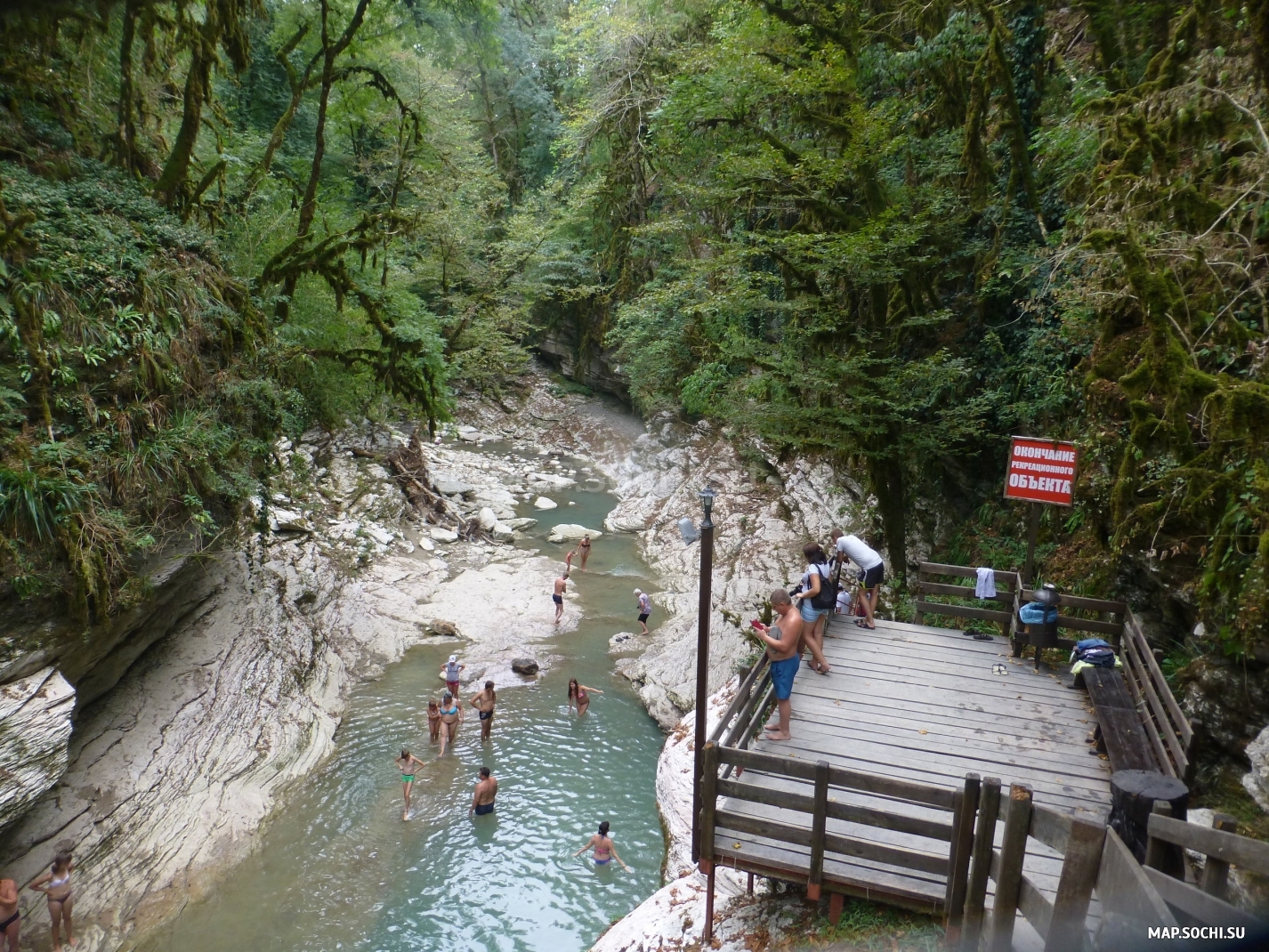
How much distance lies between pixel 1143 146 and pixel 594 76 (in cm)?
2151

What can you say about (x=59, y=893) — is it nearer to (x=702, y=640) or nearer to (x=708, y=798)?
(x=708, y=798)

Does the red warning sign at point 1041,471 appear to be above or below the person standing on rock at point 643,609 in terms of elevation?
above

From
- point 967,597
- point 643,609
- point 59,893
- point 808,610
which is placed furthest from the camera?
point 643,609

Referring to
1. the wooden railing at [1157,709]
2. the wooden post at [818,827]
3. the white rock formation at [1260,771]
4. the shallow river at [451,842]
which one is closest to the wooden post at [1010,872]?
the wooden post at [818,827]

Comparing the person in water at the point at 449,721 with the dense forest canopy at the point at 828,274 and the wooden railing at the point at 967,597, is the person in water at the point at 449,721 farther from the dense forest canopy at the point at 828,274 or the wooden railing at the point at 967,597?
the wooden railing at the point at 967,597

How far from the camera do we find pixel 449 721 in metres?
11.5

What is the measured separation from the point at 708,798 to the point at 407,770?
23.8 ft

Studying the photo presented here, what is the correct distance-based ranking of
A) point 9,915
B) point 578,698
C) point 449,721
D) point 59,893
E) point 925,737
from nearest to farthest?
point 925,737, point 9,915, point 59,893, point 449,721, point 578,698

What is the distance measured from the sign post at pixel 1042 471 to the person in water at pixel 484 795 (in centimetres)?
817

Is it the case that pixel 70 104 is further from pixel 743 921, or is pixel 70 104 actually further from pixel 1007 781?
pixel 1007 781

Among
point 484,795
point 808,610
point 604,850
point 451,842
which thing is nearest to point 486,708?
point 484,795

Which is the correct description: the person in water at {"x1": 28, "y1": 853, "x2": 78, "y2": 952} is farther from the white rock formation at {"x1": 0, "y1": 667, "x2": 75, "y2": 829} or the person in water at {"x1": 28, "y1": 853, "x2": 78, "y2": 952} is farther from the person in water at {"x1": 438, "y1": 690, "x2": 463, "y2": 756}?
the person in water at {"x1": 438, "y1": 690, "x2": 463, "y2": 756}

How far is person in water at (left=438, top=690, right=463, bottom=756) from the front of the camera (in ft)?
37.7

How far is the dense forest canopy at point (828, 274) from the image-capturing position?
→ 6125mm
